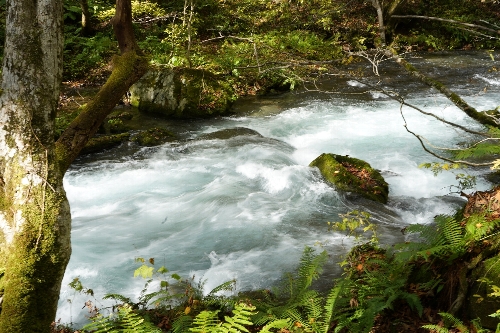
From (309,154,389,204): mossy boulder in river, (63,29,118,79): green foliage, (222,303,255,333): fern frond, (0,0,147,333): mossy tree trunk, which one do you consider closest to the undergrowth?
(222,303,255,333): fern frond

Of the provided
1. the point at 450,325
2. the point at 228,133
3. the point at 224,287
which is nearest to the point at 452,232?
the point at 450,325

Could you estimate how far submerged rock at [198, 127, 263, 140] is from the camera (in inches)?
426

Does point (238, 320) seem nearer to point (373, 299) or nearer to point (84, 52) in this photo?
point (373, 299)

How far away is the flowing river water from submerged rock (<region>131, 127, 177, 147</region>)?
1.06 ft

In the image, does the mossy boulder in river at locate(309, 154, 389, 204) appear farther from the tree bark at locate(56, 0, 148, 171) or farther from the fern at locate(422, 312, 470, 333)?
the tree bark at locate(56, 0, 148, 171)

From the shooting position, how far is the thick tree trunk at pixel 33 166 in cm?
277

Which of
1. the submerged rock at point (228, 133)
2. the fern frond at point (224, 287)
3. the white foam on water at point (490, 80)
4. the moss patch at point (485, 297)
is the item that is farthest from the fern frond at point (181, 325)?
the white foam on water at point (490, 80)

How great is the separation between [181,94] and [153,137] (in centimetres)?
226

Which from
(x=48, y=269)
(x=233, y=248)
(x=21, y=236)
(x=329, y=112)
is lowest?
(x=233, y=248)

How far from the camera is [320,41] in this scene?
733 inches

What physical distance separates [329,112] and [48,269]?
11.0 meters

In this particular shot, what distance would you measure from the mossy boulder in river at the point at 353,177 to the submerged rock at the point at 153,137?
4.49 meters

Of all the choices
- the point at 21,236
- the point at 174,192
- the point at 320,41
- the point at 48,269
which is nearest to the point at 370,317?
the point at 48,269

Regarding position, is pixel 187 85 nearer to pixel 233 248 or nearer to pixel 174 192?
pixel 174 192
